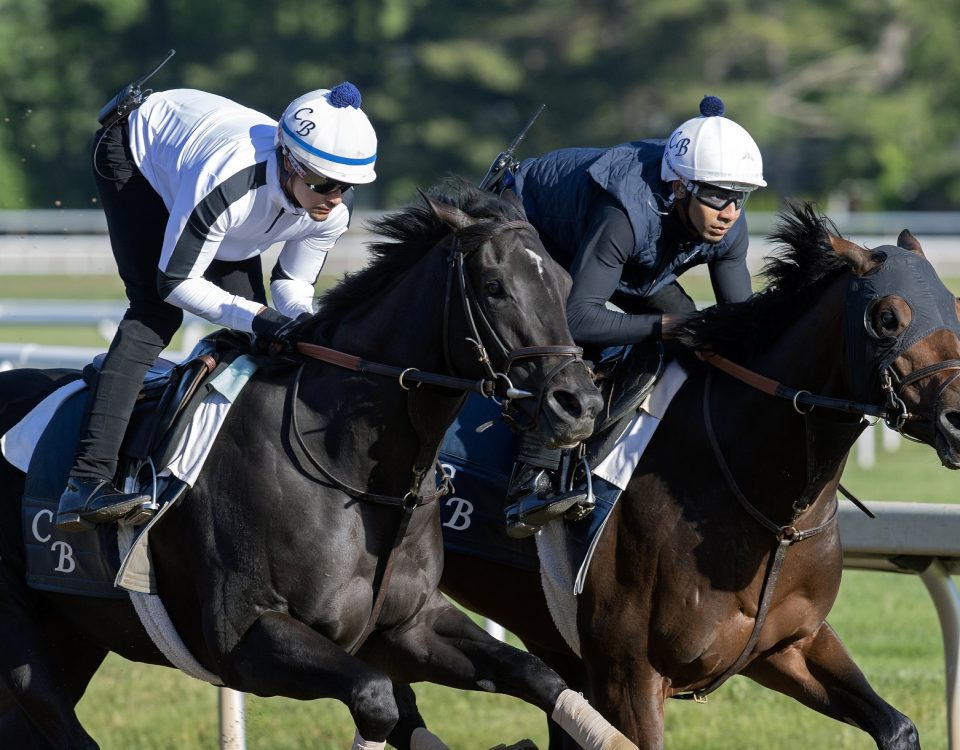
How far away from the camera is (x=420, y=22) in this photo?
37625 millimetres

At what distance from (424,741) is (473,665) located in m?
0.39

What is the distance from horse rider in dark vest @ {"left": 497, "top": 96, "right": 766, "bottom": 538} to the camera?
15.2 feet

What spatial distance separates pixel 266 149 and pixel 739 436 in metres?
1.63

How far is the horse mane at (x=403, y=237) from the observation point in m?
4.24

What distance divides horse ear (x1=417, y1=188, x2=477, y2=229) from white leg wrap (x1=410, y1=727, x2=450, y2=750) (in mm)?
1563

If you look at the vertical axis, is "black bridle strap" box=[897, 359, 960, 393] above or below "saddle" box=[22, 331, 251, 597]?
above

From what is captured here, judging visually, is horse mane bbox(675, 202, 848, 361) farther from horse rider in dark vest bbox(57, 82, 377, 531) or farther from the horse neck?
horse rider in dark vest bbox(57, 82, 377, 531)

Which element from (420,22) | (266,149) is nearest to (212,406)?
(266,149)

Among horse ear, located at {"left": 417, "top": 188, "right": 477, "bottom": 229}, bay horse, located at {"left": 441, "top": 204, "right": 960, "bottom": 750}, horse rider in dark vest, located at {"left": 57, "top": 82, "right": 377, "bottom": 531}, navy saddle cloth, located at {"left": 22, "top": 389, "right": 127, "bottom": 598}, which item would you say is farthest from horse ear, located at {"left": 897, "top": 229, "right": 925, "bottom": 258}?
navy saddle cloth, located at {"left": 22, "top": 389, "right": 127, "bottom": 598}

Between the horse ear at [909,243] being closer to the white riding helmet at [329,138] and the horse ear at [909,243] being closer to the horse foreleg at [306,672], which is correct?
the white riding helmet at [329,138]

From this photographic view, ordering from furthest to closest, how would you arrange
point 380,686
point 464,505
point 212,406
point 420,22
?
point 420,22
point 464,505
point 212,406
point 380,686

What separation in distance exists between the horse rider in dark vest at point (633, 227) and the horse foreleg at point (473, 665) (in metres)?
0.39

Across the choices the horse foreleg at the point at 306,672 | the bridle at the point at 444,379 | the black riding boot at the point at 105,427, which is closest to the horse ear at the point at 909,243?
the bridle at the point at 444,379

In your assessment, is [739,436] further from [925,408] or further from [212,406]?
[212,406]
